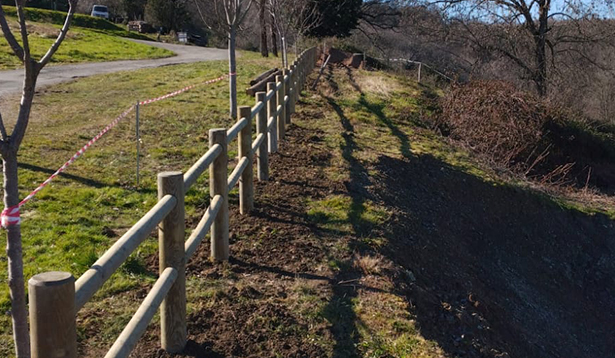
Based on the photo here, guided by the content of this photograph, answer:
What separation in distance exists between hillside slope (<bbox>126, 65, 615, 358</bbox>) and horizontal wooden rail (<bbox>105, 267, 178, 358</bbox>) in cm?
64

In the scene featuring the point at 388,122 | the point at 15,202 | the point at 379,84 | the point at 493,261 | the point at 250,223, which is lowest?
the point at 493,261

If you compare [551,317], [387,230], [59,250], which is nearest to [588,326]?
[551,317]

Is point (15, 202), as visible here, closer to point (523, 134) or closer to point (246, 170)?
point (246, 170)

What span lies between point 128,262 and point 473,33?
21683 mm

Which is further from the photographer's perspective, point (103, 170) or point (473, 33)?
point (473, 33)

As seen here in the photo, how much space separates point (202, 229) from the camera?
201 inches

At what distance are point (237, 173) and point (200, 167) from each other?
1707 mm

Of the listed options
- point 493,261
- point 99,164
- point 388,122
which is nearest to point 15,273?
point 99,164

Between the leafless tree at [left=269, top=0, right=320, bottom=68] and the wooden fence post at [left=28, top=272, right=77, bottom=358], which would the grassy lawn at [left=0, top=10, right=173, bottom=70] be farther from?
the wooden fence post at [left=28, top=272, right=77, bottom=358]

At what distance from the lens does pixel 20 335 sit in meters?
3.19

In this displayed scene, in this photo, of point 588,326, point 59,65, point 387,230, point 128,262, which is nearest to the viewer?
point 128,262

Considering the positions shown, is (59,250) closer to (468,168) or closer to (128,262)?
(128,262)

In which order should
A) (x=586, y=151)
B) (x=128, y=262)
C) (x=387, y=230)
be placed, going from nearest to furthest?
1. (x=128, y=262)
2. (x=387, y=230)
3. (x=586, y=151)

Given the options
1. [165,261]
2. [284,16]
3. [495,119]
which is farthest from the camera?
[284,16]
